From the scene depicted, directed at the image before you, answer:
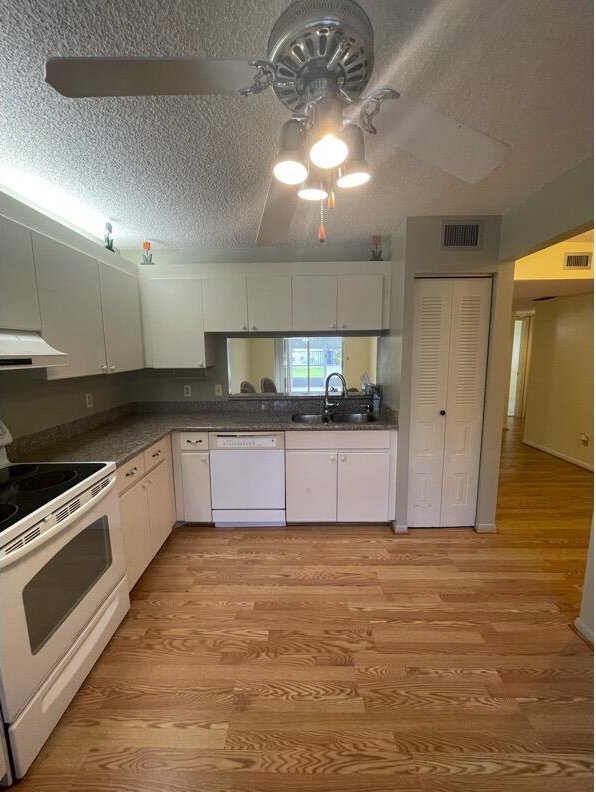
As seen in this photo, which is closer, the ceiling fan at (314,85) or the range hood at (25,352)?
the ceiling fan at (314,85)

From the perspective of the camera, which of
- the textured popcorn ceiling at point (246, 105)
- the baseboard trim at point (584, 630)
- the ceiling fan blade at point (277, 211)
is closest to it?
the textured popcorn ceiling at point (246, 105)

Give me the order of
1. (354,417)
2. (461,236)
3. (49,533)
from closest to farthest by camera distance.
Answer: (49,533)
(461,236)
(354,417)

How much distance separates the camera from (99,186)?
1.81m

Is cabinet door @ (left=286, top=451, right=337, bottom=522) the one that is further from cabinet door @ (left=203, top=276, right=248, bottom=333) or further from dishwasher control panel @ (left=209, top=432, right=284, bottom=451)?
cabinet door @ (left=203, top=276, right=248, bottom=333)

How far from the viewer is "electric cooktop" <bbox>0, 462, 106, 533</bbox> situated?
47.3 inches

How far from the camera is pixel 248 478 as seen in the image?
262 cm

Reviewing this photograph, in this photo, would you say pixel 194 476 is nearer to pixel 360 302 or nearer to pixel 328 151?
pixel 360 302

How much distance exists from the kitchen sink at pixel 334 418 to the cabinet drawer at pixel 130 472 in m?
1.35

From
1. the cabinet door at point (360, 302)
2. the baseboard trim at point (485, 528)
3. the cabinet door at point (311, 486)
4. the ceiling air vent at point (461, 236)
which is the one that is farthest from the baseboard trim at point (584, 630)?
the ceiling air vent at point (461, 236)

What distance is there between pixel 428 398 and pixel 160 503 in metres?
2.27

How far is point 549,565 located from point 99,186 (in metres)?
3.90

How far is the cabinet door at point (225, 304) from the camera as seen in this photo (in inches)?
107

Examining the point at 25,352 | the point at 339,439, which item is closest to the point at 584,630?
the point at 339,439

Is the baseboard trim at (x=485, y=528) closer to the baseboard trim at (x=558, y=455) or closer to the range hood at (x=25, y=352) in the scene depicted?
the baseboard trim at (x=558, y=455)
